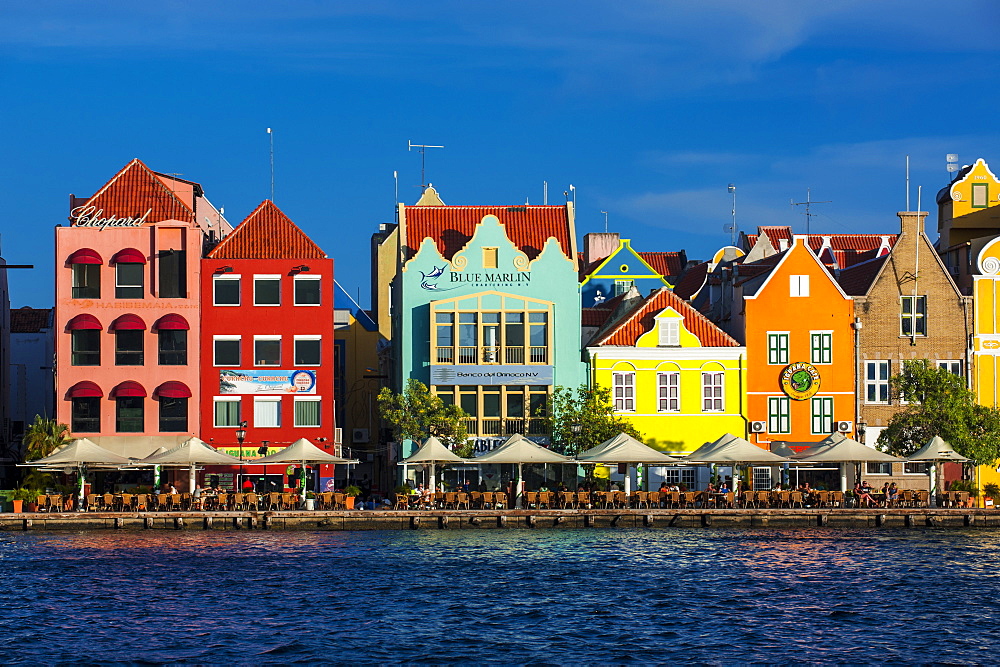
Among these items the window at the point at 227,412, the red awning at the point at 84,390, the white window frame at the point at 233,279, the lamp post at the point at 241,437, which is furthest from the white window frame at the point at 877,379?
the red awning at the point at 84,390

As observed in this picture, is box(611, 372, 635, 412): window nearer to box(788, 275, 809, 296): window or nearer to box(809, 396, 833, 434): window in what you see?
box(809, 396, 833, 434): window

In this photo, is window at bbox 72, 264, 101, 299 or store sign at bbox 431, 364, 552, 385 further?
window at bbox 72, 264, 101, 299

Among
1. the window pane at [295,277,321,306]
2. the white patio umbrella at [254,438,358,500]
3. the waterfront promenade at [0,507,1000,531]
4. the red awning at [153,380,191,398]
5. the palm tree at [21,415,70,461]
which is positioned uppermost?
the window pane at [295,277,321,306]

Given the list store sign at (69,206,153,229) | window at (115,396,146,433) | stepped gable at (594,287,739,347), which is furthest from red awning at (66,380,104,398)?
stepped gable at (594,287,739,347)

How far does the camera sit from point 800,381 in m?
85.2

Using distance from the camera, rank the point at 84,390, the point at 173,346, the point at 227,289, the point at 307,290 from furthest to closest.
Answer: the point at 307,290
the point at 227,289
the point at 173,346
the point at 84,390

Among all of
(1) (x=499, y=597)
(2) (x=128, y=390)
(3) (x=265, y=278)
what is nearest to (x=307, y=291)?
(3) (x=265, y=278)

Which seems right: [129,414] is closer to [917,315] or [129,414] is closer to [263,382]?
[263,382]

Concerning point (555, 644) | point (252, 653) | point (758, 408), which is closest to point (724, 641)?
point (555, 644)

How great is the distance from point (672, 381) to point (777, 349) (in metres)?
6.35

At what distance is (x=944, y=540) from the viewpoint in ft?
216

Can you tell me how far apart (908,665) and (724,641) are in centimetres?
521

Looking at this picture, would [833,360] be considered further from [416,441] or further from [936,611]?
[936,611]

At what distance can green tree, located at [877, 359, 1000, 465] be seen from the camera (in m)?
79.2
